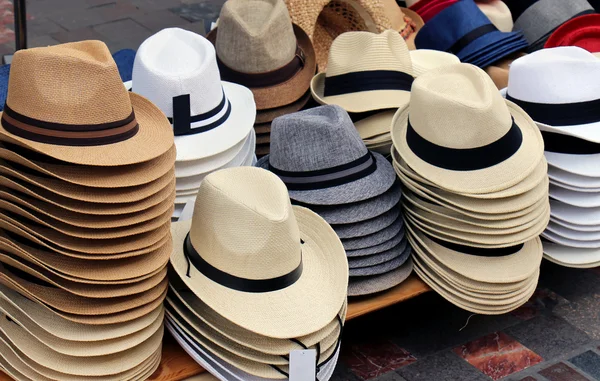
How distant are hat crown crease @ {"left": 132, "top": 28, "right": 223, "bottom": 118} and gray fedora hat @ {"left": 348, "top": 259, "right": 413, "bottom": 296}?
869 millimetres

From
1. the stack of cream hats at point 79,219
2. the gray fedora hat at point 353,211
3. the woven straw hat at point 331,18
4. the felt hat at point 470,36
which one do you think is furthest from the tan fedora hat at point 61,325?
the felt hat at point 470,36

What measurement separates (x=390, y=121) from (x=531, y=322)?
3.53 feet

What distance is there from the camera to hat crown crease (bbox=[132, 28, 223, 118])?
2947 millimetres

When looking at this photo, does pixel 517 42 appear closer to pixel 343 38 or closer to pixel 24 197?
pixel 343 38

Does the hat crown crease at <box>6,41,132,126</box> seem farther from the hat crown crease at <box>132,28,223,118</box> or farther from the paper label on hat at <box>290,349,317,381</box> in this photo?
the paper label on hat at <box>290,349,317,381</box>

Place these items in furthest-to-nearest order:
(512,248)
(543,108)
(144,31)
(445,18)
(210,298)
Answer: (144,31)
(445,18)
(543,108)
(512,248)
(210,298)

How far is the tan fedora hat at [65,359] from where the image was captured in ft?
7.55

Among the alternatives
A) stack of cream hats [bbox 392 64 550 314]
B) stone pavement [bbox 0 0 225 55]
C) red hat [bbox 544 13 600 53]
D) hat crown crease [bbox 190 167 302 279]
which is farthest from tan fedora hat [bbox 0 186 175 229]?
stone pavement [bbox 0 0 225 55]

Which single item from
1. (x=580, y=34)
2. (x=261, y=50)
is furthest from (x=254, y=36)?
(x=580, y=34)

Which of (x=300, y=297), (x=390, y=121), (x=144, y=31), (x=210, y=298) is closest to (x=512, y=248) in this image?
(x=390, y=121)

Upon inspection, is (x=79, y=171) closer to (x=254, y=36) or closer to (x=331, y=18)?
(x=254, y=36)

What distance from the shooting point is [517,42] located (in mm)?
4277

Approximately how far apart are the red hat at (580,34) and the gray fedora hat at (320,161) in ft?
6.11

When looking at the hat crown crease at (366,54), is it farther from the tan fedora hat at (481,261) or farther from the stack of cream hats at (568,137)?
the tan fedora hat at (481,261)
